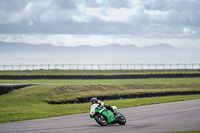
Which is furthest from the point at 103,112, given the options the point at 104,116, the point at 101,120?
the point at 101,120

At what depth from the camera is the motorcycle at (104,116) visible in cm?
1817

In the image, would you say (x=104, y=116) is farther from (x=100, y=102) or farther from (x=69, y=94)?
(x=69, y=94)

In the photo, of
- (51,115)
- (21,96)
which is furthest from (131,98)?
(51,115)

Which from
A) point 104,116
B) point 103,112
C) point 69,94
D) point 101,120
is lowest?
point 101,120

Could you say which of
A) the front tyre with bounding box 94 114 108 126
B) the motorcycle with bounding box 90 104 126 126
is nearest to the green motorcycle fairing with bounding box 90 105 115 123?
the motorcycle with bounding box 90 104 126 126

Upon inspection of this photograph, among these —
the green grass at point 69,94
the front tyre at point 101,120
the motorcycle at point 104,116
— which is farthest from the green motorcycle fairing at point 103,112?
the green grass at point 69,94

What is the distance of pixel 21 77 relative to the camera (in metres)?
66.3

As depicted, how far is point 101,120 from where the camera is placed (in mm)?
18438

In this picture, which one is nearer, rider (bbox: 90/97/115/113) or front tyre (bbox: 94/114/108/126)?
front tyre (bbox: 94/114/108/126)

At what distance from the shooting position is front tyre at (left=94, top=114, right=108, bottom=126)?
59.9 ft

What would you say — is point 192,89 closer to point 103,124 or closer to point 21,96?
point 21,96

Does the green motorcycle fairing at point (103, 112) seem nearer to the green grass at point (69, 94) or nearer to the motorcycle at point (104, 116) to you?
the motorcycle at point (104, 116)

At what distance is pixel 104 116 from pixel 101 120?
25cm

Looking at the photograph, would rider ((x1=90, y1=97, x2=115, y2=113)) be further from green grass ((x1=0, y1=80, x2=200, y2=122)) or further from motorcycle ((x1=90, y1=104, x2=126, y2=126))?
Answer: green grass ((x1=0, y1=80, x2=200, y2=122))
